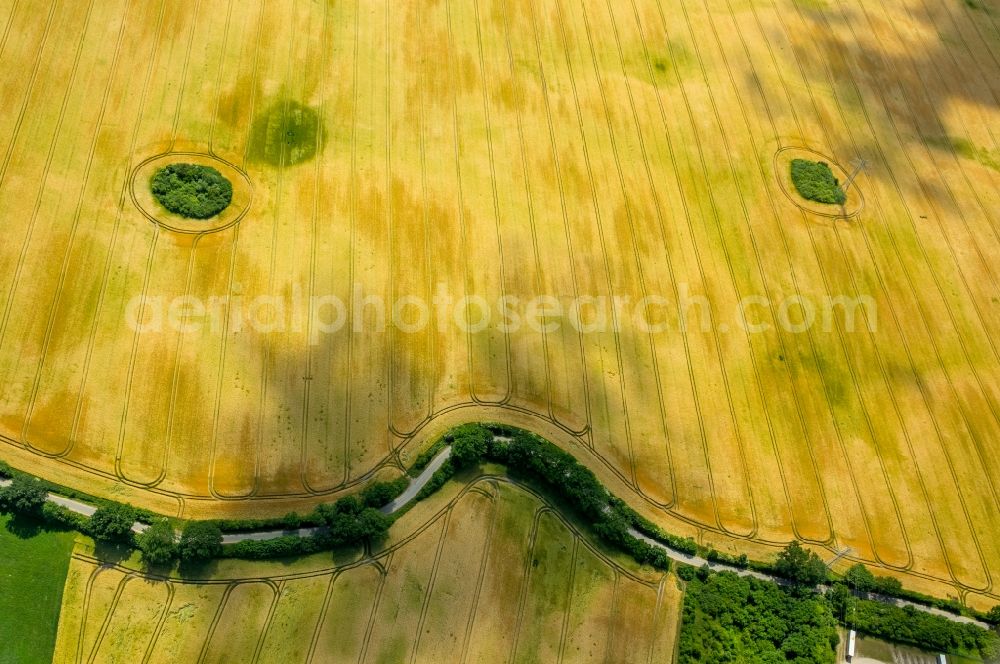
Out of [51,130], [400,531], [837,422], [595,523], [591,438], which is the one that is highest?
[51,130]

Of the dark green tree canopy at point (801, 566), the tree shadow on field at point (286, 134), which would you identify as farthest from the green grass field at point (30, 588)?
the dark green tree canopy at point (801, 566)

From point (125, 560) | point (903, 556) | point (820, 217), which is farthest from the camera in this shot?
point (820, 217)

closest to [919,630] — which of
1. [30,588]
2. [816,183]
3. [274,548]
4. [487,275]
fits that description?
[816,183]

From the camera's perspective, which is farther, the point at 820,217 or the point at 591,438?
the point at 820,217

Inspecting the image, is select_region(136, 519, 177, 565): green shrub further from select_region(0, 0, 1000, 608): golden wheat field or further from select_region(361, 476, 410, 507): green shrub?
select_region(361, 476, 410, 507): green shrub

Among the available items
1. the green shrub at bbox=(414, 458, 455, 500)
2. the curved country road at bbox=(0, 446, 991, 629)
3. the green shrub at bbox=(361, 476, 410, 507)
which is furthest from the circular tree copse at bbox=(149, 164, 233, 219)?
the green shrub at bbox=(414, 458, 455, 500)

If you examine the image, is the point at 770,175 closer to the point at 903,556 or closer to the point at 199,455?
the point at 903,556

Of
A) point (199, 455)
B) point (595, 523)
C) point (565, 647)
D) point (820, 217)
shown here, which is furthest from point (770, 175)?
point (199, 455)
